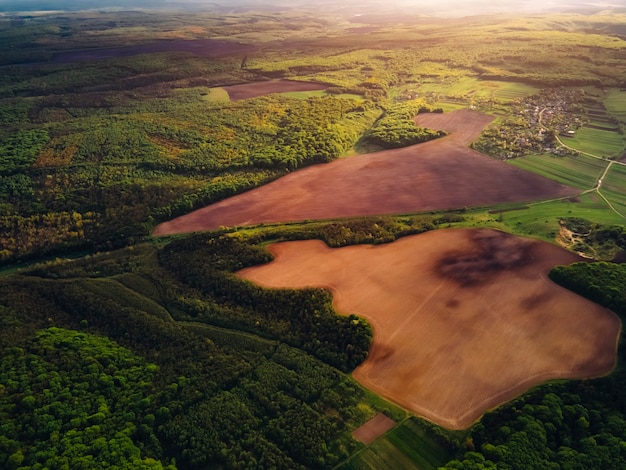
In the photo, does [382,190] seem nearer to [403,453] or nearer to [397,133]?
[397,133]

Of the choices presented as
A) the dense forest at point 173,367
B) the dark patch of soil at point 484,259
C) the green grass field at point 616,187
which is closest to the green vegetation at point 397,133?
the green grass field at point 616,187

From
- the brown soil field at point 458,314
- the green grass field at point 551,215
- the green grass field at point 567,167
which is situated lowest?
the brown soil field at point 458,314

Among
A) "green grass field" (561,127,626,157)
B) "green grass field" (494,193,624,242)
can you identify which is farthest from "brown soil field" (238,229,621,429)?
"green grass field" (561,127,626,157)

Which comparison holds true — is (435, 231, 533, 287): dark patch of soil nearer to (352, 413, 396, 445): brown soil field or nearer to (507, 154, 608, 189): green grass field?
(352, 413, 396, 445): brown soil field

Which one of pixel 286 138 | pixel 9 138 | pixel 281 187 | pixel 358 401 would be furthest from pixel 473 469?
pixel 9 138

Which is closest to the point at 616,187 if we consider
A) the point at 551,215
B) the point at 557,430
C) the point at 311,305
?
the point at 551,215

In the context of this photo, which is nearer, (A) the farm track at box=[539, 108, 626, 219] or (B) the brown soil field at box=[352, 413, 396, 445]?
(B) the brown soil field at box=[352, 413, 396, 445]

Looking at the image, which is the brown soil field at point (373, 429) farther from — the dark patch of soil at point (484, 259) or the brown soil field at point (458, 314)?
the dark patch of soil at point (484, 259)
